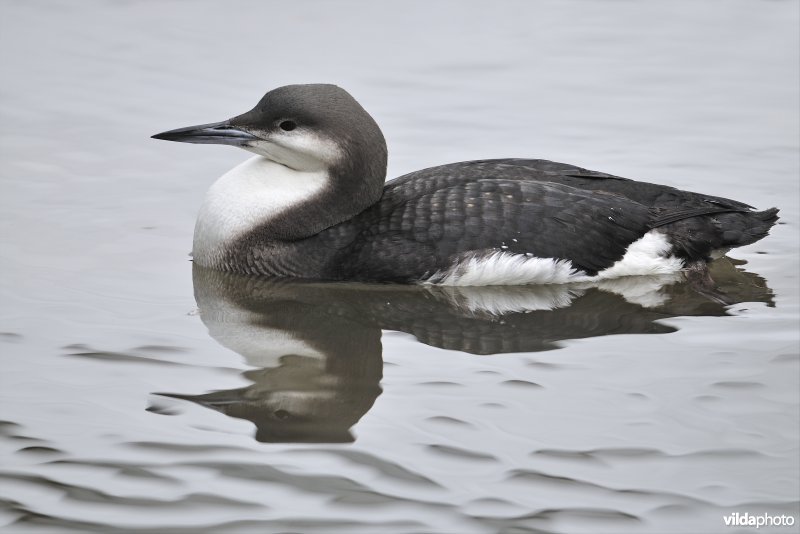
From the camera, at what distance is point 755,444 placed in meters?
4.61

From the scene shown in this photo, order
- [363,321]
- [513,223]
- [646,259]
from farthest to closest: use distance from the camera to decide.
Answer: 1. [646,259]
2. [513,223]
3. [363,321]

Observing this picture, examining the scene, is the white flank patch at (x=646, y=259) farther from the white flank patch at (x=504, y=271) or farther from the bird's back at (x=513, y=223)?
the white flank patch at (x=504, y=271)

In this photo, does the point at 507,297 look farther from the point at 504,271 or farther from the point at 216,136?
the point at 216,136

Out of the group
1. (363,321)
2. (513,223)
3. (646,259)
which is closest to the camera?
(363,321)

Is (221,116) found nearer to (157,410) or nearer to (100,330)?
(100,330)

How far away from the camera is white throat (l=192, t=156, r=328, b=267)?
20.6 ft

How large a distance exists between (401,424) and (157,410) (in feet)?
2.84

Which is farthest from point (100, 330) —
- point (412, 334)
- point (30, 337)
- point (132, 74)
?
point (132, 74)

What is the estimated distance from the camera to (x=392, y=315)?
5.86 meters

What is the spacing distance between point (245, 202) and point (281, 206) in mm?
174

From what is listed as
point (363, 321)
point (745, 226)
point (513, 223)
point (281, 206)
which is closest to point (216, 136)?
point (281, 206)

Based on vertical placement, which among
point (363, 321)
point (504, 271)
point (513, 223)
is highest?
point (513, 223)

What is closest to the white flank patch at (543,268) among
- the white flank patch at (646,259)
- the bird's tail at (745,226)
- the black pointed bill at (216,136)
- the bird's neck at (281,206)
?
the white flank patch at (646,259)

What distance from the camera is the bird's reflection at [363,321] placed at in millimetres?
4965
